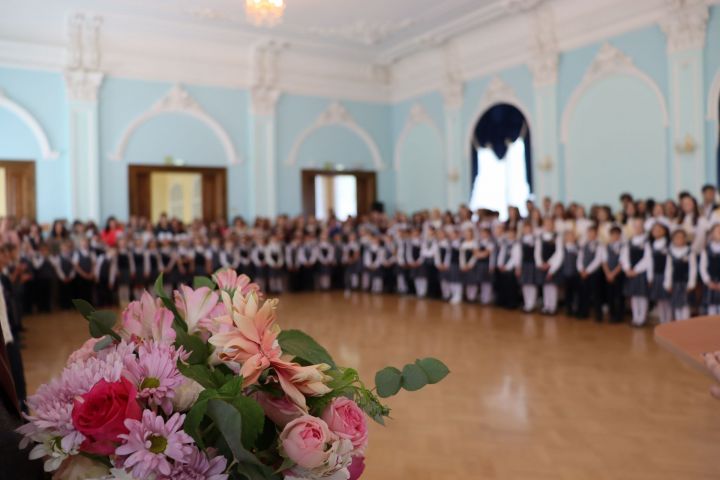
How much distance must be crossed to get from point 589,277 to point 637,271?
33.5 inches

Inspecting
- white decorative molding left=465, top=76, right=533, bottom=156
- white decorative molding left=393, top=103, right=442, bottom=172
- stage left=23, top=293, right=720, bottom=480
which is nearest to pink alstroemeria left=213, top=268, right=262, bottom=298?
stage left=23, top=293, right=720, bottom=480

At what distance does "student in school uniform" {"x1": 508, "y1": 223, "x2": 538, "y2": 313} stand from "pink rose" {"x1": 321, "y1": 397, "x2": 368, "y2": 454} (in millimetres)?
10051

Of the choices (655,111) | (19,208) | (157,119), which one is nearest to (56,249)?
(19,208)

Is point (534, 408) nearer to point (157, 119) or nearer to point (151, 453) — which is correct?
point (151, 453)

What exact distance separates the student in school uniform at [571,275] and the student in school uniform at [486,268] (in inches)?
60.6

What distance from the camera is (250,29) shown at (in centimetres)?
1509

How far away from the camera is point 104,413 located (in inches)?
29.3

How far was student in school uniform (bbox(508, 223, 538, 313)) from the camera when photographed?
10562 millimetres

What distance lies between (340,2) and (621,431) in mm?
11406

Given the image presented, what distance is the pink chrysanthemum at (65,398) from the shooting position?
780mm

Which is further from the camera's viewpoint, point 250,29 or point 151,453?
point 250,29

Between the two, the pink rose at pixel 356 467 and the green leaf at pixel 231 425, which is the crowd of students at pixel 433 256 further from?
the green leaf at pixel 231 425

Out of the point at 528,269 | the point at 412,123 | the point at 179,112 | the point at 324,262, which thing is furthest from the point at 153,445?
the point at 412,123

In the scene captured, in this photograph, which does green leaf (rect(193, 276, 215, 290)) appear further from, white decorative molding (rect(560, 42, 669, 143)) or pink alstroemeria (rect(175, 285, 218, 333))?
white decorative molding (rect(560, 42, 669, 143))
